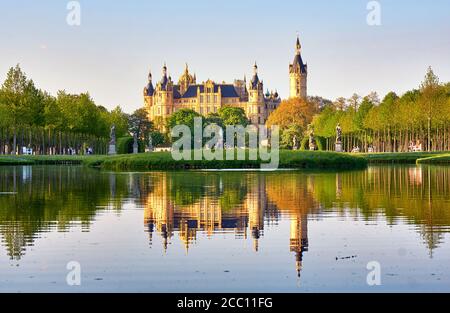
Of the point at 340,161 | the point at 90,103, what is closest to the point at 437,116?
the point at 340,161

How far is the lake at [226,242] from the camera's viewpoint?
1112 centimetres

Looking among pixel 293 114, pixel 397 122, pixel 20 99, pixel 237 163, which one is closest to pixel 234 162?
pixel 237 163

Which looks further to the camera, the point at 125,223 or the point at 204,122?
the point at 204,122

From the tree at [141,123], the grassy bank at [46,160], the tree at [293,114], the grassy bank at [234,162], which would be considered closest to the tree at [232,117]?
the tree at [141,123]

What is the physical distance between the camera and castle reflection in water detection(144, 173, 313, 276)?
51.6 ft

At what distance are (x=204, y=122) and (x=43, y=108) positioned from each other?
70.6 meters

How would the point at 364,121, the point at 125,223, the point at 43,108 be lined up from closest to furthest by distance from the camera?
1. the point at 125,223
2. the point at 43,108
3. the point at 364,121

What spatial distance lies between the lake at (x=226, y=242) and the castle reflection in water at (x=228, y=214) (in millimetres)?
29

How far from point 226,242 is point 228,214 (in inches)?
191

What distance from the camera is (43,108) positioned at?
267 feet

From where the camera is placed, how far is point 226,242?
14758mm

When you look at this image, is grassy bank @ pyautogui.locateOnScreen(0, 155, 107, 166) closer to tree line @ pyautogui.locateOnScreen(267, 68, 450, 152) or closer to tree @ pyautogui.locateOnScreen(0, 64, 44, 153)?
tree @ pyautogui.locateOnScreen(0, 64, 44, 153)

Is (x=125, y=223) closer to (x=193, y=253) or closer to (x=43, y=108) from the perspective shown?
(x=193, y=253)

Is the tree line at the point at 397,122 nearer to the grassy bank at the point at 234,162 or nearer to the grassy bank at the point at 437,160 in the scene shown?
the grassy bank at the point at 437,160
